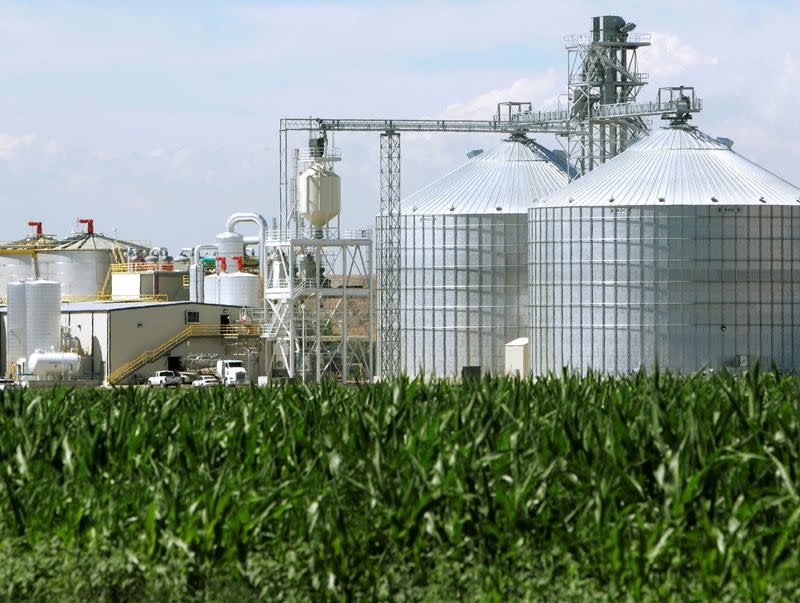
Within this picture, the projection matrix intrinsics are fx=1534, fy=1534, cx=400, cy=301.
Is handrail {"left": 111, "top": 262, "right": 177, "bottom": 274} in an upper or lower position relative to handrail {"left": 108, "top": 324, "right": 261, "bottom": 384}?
upper

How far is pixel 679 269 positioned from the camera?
241 ft

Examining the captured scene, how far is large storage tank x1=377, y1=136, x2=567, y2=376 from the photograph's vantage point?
283ft

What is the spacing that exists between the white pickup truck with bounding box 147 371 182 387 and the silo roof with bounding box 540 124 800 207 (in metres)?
24.1

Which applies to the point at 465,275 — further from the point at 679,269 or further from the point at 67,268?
the point at 67,268

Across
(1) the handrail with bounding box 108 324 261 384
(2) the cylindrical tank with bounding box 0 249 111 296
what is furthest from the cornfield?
(2) the cylindrical tank with bounding box 0 249 111 296

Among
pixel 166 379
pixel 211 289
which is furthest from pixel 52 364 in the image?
pixel 211 289

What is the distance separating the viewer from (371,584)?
20125 mm

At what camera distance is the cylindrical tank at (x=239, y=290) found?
114688 mm

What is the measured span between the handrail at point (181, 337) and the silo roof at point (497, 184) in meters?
14.5

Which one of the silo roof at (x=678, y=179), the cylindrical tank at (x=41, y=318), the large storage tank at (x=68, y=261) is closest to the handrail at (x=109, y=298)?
the large storage tank at (x=68, y=261)

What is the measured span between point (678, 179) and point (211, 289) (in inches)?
1976

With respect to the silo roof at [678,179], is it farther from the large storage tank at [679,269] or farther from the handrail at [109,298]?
the handrail at [109,298]

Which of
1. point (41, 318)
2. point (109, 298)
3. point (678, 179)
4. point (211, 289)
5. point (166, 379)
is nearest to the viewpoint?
point (678, 179)

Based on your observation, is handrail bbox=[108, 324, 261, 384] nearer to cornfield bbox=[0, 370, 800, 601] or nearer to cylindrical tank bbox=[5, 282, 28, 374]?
cylindrical tank bbox=[5, 282, 28, 374]
